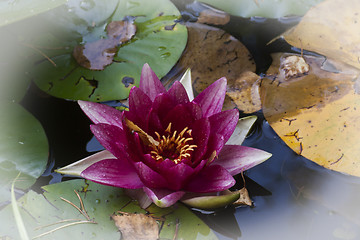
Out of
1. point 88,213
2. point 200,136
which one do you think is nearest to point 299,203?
point 200,136

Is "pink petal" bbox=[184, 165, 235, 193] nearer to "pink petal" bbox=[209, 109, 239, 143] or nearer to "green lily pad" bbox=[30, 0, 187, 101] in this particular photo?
"pink petal" bbox=[209, 109, 239, 143]

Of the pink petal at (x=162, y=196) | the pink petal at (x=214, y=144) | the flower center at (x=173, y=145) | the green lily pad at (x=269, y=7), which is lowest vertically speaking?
the pink petal at (x=162, y=196)

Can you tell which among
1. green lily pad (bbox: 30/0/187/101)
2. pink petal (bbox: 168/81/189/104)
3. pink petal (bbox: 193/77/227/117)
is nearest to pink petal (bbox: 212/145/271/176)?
pink petal (bbox: 193/77/227/117)

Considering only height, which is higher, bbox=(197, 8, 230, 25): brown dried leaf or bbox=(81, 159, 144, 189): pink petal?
bbox=(197, 8, 230, 25): brown dried leaf

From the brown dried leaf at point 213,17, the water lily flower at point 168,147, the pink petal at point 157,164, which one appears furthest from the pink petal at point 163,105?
the brown dried leaf at point 213,17

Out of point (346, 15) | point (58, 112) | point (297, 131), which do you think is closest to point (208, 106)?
point (297, 131)

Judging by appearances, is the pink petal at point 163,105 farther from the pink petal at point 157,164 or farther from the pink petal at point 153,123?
the pink petal at point 157,164
